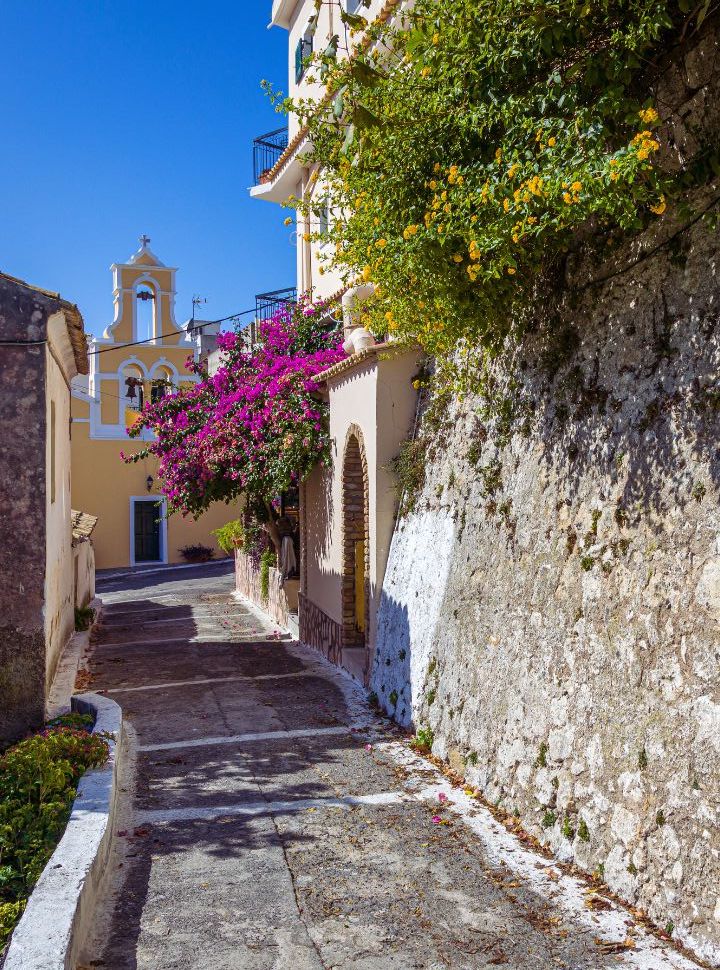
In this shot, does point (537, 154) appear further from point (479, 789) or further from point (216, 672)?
point (216, 672)

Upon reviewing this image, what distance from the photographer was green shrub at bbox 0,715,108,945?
488 cm

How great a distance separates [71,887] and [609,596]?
346 centimetres

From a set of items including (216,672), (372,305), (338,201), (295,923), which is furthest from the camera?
(216,672)

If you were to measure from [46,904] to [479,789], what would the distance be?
3379 millimetres

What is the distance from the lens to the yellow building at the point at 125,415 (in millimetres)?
30156

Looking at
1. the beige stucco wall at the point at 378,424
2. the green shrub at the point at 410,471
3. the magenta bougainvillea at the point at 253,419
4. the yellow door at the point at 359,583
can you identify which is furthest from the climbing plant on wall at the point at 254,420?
the green shrub at the point at 410,471

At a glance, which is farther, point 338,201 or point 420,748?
point 420,748

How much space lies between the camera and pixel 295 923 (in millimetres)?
4711

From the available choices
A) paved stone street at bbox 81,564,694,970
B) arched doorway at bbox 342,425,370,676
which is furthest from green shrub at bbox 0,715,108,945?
arched doorway at bbox 342,425,370,676

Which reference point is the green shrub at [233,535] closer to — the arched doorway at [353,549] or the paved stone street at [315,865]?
the arched doorway at [353,549]

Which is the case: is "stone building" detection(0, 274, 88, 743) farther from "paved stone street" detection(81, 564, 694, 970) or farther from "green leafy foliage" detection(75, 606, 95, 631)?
"green leafy foliage" detection(75, 606, 95, 631)

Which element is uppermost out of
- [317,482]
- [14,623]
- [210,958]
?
[317,482]

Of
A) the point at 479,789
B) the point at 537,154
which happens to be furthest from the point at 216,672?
the point at 537,154

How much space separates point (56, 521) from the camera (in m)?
9.30
